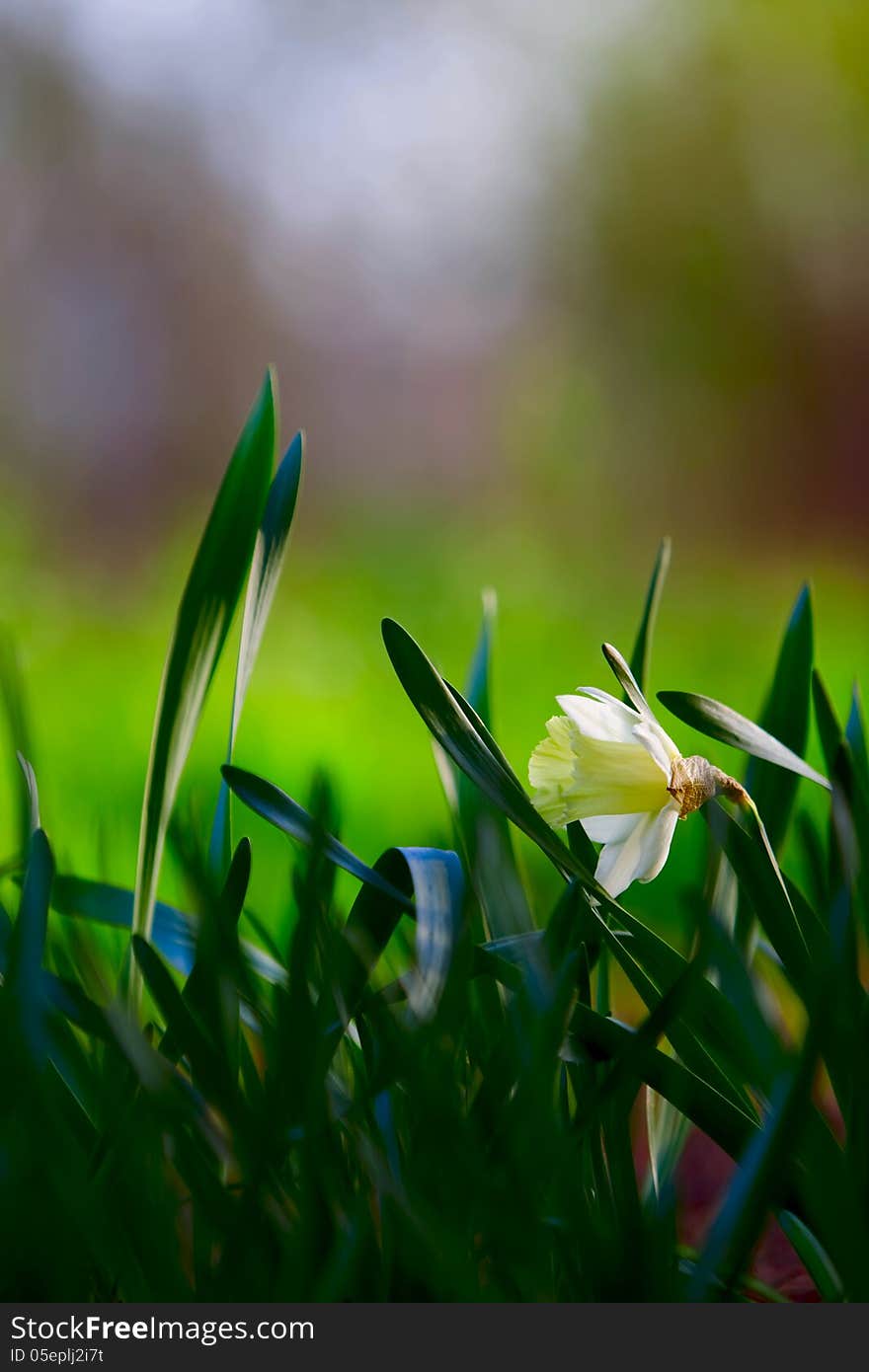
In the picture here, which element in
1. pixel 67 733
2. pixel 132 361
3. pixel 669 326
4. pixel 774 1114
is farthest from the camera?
pixel 669 326

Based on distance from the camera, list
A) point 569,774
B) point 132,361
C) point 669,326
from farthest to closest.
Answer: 1. point 669,326
2. point 132,361
3. point 569,774

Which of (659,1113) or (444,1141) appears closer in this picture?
(444,1141)

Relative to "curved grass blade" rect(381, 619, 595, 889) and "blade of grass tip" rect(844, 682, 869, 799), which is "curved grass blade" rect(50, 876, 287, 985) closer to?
"curved grass blade" rect(381, 619, 595, 889)

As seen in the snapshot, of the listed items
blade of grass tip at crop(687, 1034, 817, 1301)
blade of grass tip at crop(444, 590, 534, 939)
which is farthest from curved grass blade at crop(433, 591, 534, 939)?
blade of grass tip at crop(687, 1034, 817, 1301)

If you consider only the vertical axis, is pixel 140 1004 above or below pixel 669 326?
below

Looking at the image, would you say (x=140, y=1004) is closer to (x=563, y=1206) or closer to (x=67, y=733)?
(x=563, y=1206)

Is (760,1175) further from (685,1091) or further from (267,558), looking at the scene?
(267,558)

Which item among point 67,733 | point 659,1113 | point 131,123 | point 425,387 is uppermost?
point 131,123

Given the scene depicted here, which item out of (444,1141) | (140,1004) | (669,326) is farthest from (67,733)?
(669,326)
